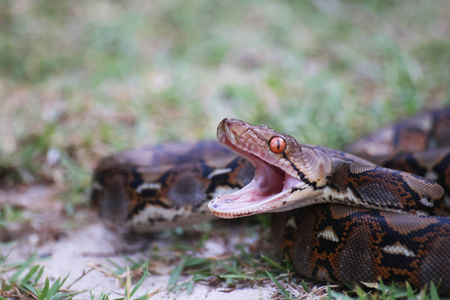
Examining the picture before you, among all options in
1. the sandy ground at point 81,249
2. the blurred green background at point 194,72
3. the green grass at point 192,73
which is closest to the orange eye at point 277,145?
the sandy ground at point 81,249

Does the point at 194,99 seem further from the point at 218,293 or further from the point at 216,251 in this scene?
the point at 218,293

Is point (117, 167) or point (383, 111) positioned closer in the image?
point (117, 167)

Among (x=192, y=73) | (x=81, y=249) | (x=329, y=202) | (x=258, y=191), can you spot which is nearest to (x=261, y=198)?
(x=258, y=191)

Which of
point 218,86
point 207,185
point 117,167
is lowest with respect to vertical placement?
point 207,185

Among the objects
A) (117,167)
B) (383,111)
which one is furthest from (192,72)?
(117,167)

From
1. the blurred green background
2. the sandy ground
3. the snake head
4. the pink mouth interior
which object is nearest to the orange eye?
the snake head

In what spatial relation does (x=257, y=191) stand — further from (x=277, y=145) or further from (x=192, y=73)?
(x=192, y=73)

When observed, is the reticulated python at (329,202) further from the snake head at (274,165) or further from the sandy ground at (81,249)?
the sandy ground at (81,249)

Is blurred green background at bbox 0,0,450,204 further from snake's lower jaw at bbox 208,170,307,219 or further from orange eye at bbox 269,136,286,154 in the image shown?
orange eye at bbox 269,136,286,154
